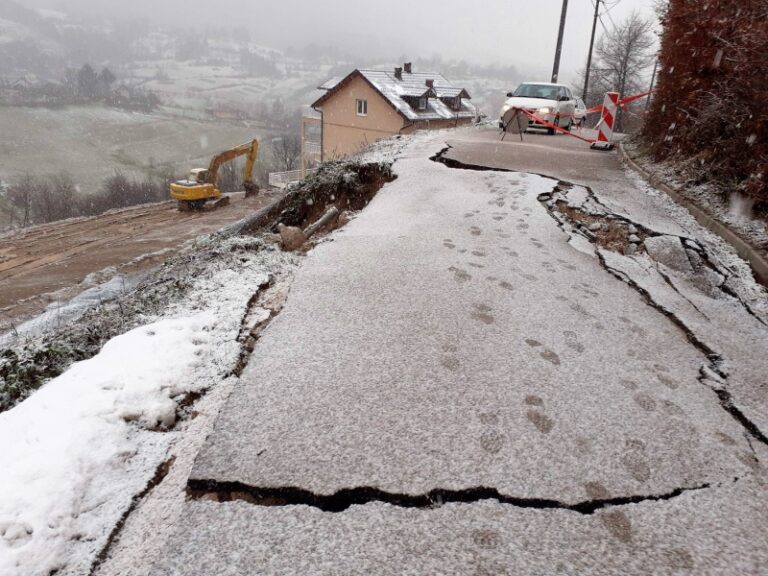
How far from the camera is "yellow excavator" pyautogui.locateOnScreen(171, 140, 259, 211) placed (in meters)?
17.2

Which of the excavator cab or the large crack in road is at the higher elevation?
the large crack in road

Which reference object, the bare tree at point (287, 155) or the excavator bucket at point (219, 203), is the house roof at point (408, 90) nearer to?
the excavator bucket at point (219, 203)

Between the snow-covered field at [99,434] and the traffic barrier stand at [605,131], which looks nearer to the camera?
the snow-covered field at [99,434]

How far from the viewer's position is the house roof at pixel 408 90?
85.3 ft

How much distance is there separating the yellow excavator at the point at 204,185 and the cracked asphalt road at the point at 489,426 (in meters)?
14.7

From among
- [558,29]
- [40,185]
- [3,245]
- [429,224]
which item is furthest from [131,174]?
[429,224]

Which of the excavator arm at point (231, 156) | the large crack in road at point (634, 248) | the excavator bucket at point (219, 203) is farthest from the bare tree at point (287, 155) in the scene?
the large crack in road at point (634, 248)

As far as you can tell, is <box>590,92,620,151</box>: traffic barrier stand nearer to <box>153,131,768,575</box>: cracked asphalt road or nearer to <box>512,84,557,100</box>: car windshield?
<box>512,84,557,100</box>: car windshield

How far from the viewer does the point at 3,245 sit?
15000mm

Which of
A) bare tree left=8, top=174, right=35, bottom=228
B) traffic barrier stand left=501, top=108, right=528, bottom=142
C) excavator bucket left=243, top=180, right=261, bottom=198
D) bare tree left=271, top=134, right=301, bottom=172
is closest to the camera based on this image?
traffic barrier stand left=501, top=108, right=528, bottom=142

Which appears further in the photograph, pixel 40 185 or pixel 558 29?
pixel 40 185

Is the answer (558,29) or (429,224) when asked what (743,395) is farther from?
(558,29)

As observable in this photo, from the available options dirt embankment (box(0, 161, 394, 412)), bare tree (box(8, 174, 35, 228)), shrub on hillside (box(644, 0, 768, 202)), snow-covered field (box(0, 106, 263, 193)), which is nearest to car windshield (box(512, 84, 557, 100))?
shrub on hillside (box(644, 0, 768, 202))

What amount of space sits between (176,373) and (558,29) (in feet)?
73.4
